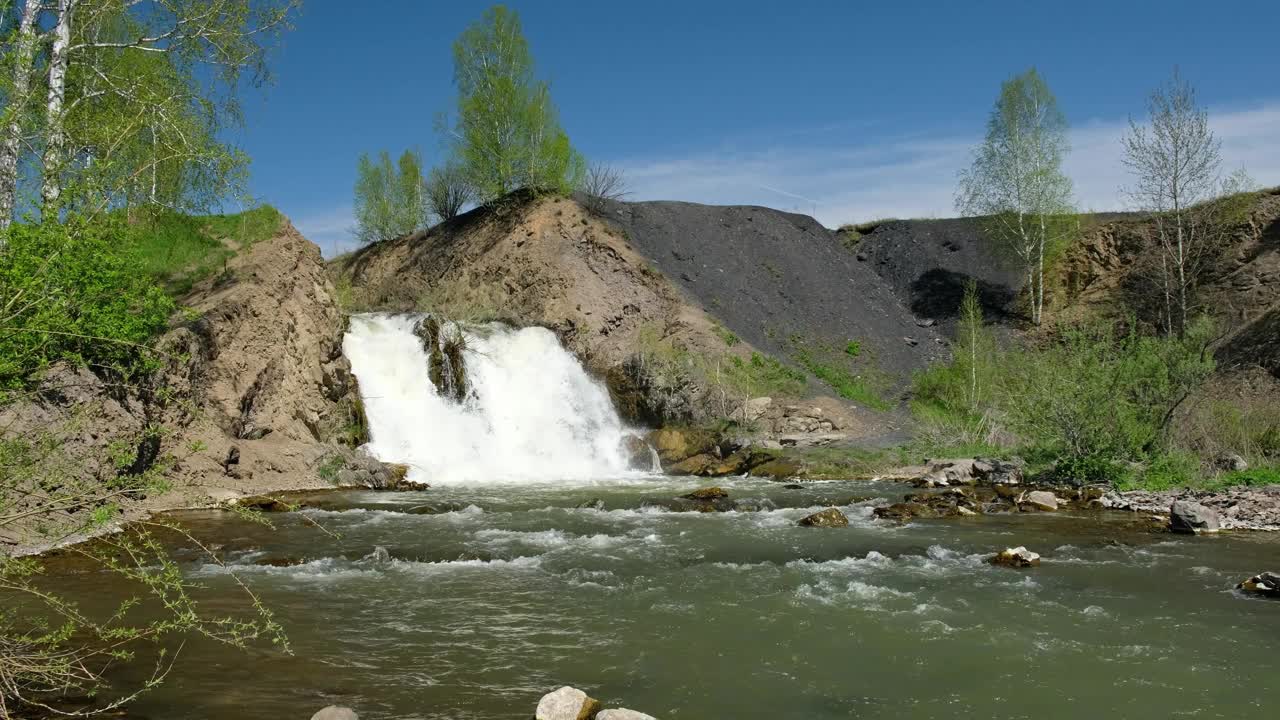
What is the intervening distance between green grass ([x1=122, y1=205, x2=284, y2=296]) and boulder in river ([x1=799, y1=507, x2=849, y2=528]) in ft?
53.5

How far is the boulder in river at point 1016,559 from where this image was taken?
466 inches

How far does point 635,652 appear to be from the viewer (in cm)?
815

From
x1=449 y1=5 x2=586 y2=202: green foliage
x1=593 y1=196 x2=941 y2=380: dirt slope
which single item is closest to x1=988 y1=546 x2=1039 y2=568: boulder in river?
x1=593 y1=196 x2=941 y2=380: dirt slope

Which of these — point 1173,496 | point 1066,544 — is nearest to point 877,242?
point 1173,496

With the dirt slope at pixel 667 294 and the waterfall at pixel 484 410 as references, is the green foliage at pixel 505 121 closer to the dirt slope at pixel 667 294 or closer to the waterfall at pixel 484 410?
the dirt slope at pixel 667 294

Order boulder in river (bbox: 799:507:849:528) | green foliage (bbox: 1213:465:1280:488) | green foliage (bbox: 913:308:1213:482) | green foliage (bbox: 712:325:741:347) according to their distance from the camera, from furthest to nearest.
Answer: green foliage (bbox: 712:325:741:347) < green foliage (bbox: 913:308:1213:482) < green foliage (bbox: 1213:465:1280:488) < boulder in river (bbox: 799:507:849:528)

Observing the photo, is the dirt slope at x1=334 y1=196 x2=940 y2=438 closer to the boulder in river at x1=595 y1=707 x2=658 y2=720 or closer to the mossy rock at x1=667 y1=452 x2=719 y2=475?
Result: the mossy rock at x1=667 y1=452 x2=719 y2=475

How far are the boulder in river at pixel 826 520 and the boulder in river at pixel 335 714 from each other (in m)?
10.3

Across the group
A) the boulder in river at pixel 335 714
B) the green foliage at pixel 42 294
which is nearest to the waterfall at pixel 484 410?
the green foliage at pixel 42 294

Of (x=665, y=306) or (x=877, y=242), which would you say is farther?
(x=877, y=242)

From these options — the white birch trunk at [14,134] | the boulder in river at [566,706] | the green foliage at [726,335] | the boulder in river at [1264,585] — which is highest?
the white birch trunk at [14,134]

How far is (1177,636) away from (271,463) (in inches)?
683

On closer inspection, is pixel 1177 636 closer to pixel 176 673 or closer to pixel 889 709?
pixel 889 709

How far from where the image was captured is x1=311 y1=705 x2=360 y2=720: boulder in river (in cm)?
594
